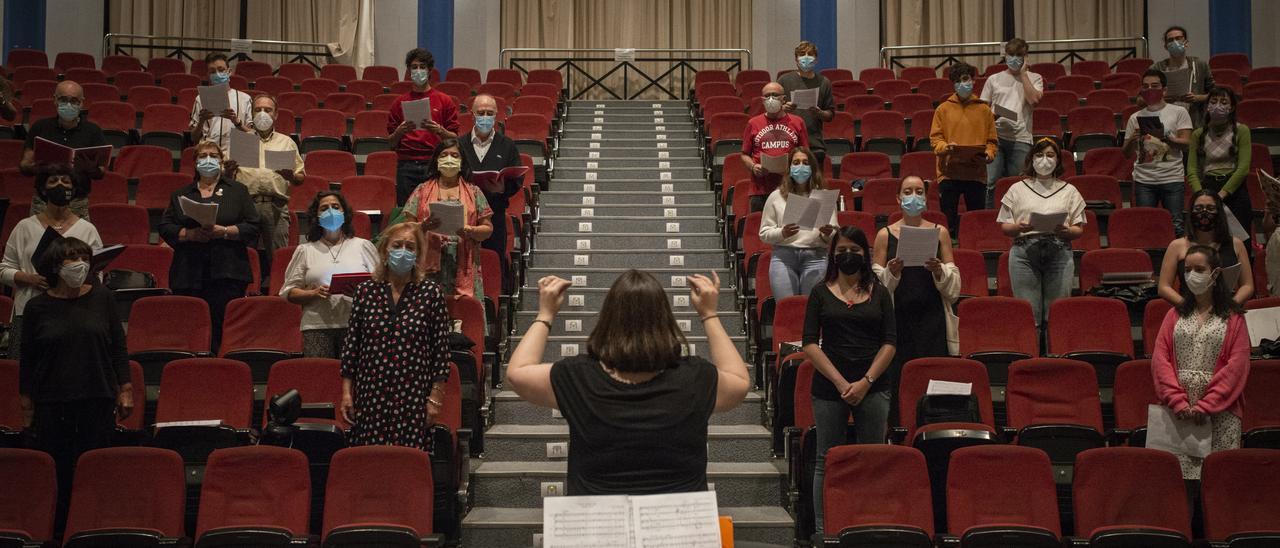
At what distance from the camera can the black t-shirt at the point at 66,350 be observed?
525 cm

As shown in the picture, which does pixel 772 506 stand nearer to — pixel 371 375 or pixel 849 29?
pixel 371 375

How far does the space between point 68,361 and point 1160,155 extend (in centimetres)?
712

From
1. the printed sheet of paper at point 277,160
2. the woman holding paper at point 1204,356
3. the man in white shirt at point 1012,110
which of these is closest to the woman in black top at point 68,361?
the printed sheet of paper at point 277,160

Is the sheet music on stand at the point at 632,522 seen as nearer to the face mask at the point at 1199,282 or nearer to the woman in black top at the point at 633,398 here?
the woman in black top at the point at 633,398

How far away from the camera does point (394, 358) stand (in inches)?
198

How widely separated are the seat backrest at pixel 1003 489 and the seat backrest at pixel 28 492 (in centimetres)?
367

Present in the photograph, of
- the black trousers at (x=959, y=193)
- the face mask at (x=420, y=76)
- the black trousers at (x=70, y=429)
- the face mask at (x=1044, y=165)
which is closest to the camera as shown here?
the black trousers at (x=70, y=429)

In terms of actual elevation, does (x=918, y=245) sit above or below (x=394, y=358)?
above

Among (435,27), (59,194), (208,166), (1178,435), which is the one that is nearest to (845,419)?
(1178,435)

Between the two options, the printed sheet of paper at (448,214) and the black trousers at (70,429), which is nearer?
the black trousers at (70,429)

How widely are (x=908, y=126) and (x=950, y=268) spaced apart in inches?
239

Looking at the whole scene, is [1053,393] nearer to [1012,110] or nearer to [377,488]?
[377,488]

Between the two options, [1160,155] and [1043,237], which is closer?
[1043,237]

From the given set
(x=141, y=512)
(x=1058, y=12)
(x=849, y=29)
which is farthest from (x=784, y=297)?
(x=1058, y=12)
